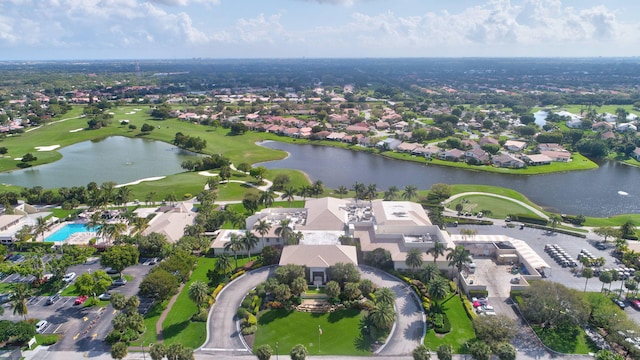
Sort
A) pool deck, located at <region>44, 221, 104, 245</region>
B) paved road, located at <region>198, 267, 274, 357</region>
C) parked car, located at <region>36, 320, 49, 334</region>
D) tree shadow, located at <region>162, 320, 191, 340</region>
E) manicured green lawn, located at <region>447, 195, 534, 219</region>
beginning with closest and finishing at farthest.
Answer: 1. paved road, located at <region>198, 267, 274, 357</region>
2. tree shadow, located at <region>162, 320, 191, 340</region>
3. parked car, located at <region>36, 320, 49, 334</region>
4. pool deck, located at <region>44, 221, 104, 245</region>
5. manicured green lawn, located at <region>447, 195, 534, 219</region>

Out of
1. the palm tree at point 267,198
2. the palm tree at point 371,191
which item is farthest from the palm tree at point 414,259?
the palm tree at point 267,198

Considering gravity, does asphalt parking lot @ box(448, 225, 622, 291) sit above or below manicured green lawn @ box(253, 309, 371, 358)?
above

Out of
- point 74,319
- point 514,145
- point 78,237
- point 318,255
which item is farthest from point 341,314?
point 514,145

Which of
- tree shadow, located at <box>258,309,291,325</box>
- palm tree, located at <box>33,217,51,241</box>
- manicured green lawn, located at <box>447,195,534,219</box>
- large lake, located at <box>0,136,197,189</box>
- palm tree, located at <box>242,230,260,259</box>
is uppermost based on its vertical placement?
palm tree, located at <box>242,230,260,259</box>

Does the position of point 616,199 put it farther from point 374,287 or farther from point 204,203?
point 204,203

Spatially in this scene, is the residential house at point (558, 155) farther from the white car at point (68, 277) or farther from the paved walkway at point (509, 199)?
the white car at point (68, 277)

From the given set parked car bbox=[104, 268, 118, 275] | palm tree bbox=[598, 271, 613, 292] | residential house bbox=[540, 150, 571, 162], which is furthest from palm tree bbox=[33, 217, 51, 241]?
residential house bbox=[540, 150, 571, 162]

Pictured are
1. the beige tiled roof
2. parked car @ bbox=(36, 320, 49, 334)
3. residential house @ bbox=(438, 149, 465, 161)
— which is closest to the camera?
parked car @ bbox=(36, 320, 49, 334)

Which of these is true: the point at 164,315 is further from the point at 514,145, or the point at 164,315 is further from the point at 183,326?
the point at 514,145

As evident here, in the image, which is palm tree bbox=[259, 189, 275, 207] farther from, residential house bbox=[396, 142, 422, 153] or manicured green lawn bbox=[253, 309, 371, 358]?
residential house bbox=[396, 142, 422, 153]
